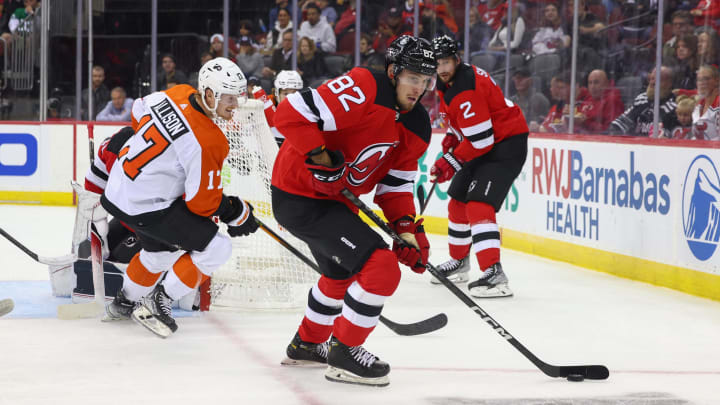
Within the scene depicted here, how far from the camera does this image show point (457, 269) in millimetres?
4984

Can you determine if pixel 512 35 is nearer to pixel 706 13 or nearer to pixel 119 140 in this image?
pixel 706 13

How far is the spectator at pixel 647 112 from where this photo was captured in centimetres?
566

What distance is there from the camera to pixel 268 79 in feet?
28.5

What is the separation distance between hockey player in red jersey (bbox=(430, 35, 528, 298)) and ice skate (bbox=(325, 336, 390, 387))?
1789 mm

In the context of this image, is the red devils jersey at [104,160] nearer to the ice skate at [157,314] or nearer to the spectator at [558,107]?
the ice skate at [157,314]

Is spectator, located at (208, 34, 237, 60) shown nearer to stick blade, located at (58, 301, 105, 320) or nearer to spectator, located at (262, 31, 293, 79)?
spectator, located at (262, 31, 293, 79)

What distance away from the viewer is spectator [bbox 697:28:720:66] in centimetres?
552

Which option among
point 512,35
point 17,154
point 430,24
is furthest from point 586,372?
point 17,154

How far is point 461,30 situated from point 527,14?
0.79 meters

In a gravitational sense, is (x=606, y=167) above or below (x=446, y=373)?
above

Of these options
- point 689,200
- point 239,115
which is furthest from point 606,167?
point 239,115

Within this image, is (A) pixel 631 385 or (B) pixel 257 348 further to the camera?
(B) pixel 257 348

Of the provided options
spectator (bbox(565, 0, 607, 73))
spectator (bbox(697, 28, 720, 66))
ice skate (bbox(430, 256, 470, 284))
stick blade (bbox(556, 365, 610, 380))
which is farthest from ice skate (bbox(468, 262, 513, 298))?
spectator (bbox(565, 0, 607, 73))

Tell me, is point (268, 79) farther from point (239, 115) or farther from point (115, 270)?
point (115, 270)
